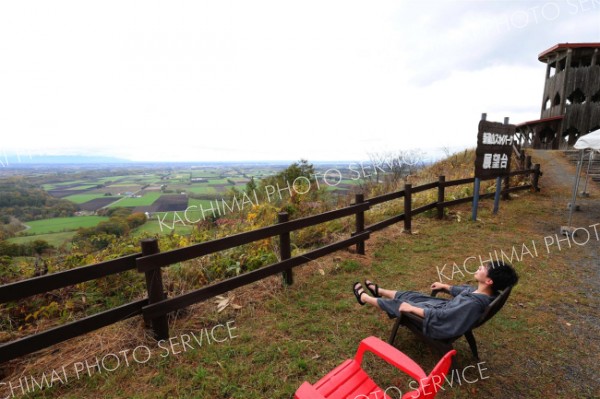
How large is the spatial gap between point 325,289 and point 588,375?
113 inches

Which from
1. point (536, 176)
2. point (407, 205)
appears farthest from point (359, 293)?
point (536, 176)

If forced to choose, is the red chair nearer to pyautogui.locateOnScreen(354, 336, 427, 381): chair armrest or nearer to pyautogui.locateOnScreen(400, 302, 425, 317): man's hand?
pyautogui.locateOnScreen(354, 336, 427, 381): chair armrest

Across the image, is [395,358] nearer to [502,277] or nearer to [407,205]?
[502,277]

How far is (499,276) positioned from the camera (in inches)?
105

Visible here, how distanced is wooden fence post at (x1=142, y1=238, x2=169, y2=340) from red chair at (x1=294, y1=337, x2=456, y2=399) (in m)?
1.87

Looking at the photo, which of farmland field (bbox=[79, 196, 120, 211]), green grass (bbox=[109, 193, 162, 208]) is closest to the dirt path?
green grass (bbox=[109, 193, 162, 208])

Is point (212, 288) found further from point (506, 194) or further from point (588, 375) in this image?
point (506, 194)

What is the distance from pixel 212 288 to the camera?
346cm

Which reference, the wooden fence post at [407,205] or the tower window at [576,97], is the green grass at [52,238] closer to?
the wooden fence post at [407,205]

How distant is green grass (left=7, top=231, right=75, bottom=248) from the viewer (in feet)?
14.6

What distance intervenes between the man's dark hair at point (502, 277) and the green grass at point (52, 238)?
5.92 meters

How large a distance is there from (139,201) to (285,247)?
17.8 feet

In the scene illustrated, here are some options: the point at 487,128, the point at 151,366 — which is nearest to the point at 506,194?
the point at 487,128

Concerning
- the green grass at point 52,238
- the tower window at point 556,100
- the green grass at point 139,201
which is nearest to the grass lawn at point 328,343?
the green grass at point 52,238
